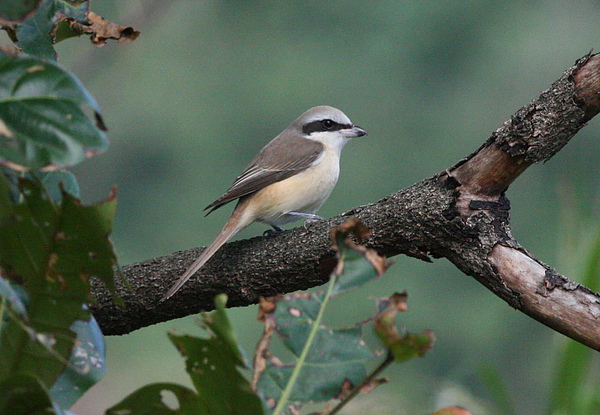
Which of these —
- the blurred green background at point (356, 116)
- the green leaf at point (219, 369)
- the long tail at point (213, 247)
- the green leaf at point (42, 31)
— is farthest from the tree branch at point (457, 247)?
the blurred green background at point (356, 116)

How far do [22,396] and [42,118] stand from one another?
0.55ft

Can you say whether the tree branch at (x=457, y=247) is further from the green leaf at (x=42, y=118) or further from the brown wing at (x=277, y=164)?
the green leaf at (x=42, y=118)

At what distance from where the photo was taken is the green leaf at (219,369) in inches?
17.7

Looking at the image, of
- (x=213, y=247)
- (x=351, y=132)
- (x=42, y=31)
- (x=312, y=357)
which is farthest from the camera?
(x=351, y=132)

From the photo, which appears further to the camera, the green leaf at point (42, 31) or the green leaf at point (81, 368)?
the green leaf at point (42, 31)

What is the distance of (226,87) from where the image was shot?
36.6ft

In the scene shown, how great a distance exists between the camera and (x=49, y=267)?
532 millimetres

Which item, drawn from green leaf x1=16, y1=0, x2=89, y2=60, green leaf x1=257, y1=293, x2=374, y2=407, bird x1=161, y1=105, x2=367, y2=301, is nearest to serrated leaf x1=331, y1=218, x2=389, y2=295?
green leaf x1=257, y1=293, x2=374, y2=407

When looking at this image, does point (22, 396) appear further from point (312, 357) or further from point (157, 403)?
point (312, 357)

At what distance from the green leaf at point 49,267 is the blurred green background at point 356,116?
27.3ft

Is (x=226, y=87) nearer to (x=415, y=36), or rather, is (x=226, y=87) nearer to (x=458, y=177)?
(x=415, y=36)

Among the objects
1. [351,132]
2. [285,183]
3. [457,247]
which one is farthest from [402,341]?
[351,132]

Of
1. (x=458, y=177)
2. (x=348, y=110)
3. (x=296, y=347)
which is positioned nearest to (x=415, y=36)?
(x=348, y=110)

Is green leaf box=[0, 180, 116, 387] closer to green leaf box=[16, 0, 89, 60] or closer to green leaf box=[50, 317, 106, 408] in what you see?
green leaf box=[50, 317, 106, 408]
